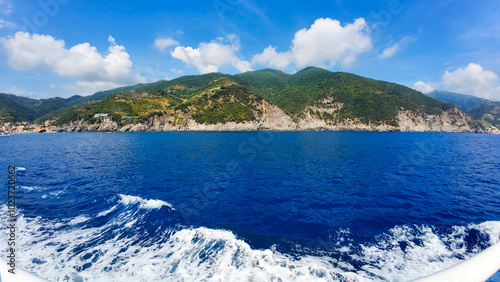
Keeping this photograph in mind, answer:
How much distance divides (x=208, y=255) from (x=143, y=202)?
7.99 metres

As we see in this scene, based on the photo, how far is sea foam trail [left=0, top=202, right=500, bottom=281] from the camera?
7.79 m

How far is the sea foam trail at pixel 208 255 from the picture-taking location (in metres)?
7.79

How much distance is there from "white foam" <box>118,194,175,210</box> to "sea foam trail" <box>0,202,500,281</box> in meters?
2.02

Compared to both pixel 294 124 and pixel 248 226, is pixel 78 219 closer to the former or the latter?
pixel 248 226

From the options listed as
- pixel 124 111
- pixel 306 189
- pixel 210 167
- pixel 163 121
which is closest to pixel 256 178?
pixel 306 189

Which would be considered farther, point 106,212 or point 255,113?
point 255,113

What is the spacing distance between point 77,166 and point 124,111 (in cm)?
12735

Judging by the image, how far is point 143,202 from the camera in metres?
14.4

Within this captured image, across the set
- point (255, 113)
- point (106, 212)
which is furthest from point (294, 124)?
point (106, 212)

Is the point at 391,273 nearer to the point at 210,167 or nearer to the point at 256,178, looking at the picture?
the point at 256,178

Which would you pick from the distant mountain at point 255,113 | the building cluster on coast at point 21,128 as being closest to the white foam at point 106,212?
the distant mountain at point 255,113

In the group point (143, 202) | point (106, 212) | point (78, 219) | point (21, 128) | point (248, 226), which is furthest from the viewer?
point (21, 128)

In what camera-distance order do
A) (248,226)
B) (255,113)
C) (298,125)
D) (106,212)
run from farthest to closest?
(298,125)
(255,113)
(106,212)
(248,226)

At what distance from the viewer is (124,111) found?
136 meters
